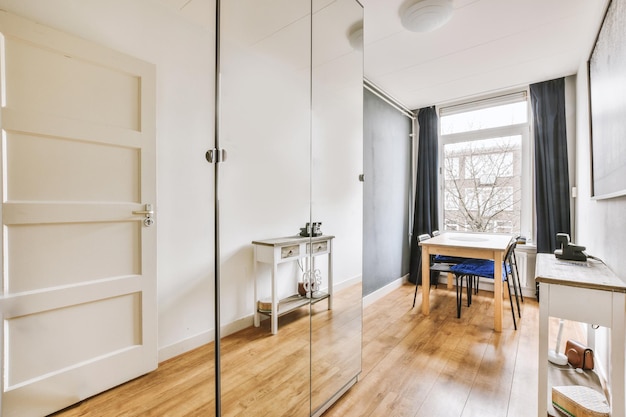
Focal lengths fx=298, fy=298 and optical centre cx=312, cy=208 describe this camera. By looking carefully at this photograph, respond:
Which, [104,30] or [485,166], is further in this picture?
[485,166]

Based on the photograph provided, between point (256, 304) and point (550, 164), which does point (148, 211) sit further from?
point (550, 164)

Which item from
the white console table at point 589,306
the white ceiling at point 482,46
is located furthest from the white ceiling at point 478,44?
the white console table at point 589,306

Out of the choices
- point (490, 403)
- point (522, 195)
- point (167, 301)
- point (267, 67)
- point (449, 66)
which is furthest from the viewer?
point (522, 195)

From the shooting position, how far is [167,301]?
2.03m

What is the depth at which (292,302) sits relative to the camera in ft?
6.10

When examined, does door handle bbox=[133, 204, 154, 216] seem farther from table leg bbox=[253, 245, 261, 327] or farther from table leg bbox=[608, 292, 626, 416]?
table leg bbox=[608, 292, 626, 416]

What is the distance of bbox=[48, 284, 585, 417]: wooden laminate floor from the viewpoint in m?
1.61

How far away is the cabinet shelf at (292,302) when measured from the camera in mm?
1844

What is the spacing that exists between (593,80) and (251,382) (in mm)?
3055

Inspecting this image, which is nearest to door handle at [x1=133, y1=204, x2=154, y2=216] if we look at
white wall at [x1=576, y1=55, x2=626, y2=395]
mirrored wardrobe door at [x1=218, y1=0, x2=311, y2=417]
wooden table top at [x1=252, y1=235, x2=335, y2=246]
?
mirrored wardrobe door at [x1=218, y1=0, x2=311, y2=417]

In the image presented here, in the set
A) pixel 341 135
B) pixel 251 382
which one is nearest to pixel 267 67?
pixel 341 135

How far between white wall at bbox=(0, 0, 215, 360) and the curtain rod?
6.13 feet

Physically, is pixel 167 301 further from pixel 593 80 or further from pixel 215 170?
pixel 593 80

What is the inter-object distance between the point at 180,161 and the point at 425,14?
2036mm
